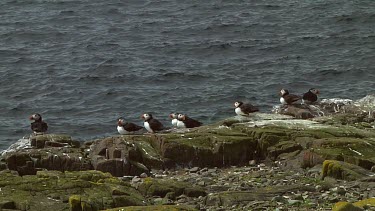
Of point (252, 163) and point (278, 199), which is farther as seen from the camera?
point (252, 163)

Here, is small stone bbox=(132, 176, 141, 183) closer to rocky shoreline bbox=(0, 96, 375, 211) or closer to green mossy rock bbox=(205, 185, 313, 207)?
rocky shoreline bbox=(0, 96, 375, 211)

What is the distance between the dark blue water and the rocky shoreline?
378 inches

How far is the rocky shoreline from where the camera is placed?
2234 centimetres

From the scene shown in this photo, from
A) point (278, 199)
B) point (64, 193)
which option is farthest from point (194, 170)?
point (64, 193)

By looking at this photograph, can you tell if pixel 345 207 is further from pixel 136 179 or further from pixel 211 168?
pixel 211 168

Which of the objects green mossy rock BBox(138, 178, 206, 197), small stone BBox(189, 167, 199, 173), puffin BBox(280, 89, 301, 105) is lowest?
small stone BBox(189, 167, 199, 173)

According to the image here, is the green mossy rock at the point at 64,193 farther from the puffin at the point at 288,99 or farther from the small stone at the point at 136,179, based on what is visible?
the puffin at the point at 288,99

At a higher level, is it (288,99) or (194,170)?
(288,99)

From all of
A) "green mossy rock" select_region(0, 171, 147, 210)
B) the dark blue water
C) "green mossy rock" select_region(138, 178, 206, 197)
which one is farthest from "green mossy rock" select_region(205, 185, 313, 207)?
the dark blue water

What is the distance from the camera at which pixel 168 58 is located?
51.0 m

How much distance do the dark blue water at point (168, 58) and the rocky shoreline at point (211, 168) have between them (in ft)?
31.5

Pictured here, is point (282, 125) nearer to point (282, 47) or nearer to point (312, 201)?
point (312, 201)

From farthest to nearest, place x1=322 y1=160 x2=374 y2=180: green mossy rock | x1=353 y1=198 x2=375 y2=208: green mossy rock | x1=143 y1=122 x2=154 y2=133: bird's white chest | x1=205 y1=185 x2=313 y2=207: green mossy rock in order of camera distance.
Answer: x1=143 y1=122 x2=154 y2=133: bird's white chest < x1=322 y1=160 x2=374 y2=180: green mossy rock < x1=205 y1=185 x2=313 y2=207: green mossy rock < x1=353 y1=198 x2=375 y2=208: green mossy rock

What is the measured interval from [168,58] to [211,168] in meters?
22.9
